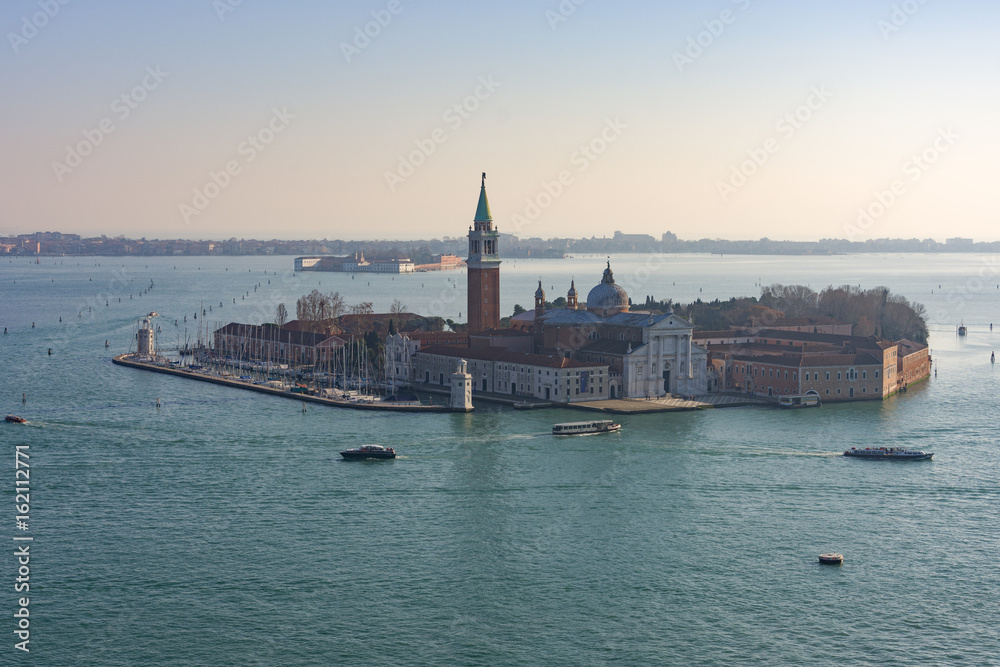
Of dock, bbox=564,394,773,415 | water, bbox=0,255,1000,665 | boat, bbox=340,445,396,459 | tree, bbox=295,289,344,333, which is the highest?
tree, bbox=295,289,344,333

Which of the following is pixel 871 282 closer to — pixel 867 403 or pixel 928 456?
pixel 867 403

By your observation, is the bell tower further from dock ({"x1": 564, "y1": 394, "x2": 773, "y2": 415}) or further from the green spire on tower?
dock ({"x1": 564, "y1": 394, "x2": 773, "y2": 415})

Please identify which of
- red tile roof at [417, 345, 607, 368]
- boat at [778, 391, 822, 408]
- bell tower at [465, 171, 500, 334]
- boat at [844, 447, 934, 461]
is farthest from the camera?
bell tower at [465, 171, 500, 334]

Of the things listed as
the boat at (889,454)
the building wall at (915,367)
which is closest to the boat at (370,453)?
the boat at (889,454)

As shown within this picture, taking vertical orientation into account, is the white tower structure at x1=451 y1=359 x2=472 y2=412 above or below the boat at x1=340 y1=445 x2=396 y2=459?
above

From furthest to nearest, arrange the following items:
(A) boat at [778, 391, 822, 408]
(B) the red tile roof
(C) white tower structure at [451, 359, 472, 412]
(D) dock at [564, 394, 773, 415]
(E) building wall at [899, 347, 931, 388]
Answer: (E) building wall at [899, 347, 931, 388] → (B) the red tile roof → (A) boat at [778, 391, 822, 408] → (C) white tower structure at [451, 359, 472, 412] → (D) dock at [564, 394, 773, 415]

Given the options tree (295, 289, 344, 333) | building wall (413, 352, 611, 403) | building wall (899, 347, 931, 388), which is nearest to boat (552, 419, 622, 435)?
building wall (413, 352, 611, 403)
